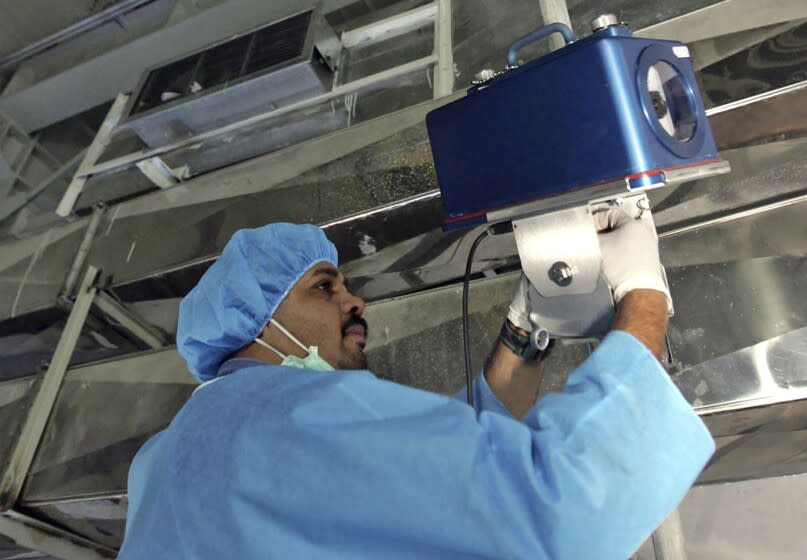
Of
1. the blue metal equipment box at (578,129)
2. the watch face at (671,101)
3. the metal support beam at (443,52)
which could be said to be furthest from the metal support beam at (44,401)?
the watch face at (671,101)

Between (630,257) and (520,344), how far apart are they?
0.74 feet

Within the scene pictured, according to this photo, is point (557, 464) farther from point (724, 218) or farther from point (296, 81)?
point (296, 81)

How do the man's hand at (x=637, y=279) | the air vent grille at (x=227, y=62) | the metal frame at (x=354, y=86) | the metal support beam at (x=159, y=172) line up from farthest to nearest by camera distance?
the metal support beam at (x=159, y=172)
the air vent grille at (x=227, y=62)
the metal frame at (x=354, y=86)
the man's hand at (x=637, y=279)

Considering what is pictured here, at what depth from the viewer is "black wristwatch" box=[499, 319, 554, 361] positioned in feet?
2.66

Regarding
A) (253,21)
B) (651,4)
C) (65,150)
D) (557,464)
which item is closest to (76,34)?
(65,150)

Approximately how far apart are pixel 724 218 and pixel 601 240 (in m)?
0.51

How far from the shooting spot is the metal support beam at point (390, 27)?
5.56 feet

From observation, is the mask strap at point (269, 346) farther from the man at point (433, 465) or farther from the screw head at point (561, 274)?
the screw head at point (561, 274)

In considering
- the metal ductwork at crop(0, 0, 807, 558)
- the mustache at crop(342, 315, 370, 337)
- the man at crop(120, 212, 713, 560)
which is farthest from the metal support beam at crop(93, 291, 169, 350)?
the man at crop(120, 212, 713, 560)

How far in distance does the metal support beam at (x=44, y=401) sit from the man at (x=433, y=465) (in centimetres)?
100

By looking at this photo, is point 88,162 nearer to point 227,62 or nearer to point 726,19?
point 227,62

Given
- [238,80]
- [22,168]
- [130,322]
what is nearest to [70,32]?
[22,168]

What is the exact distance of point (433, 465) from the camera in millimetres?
523

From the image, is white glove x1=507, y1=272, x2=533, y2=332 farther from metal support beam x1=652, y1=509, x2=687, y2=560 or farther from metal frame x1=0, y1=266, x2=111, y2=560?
metal frame x1=0, y1=266, x2=111, y2=560
